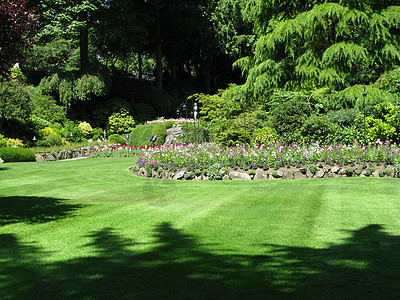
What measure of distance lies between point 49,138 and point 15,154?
4526 millimetres

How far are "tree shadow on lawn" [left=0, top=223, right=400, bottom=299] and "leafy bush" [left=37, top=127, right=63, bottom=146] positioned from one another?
703 inches

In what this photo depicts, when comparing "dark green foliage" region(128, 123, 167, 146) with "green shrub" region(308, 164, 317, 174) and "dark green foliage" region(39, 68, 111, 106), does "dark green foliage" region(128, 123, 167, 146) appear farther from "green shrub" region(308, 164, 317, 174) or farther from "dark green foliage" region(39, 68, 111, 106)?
"green shrub" region(308, 164, 317, 174)

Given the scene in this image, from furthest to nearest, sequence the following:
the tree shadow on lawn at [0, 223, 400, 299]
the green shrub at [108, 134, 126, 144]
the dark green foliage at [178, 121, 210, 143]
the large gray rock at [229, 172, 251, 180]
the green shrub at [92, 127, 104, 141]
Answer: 1. the green shrub at [92, 127, 104, 141]
2. the green shrub at [108, 134, 126, 144]
3. the dark green foliage at [178, 121, 210, 143]
4. the large gray rock at [229, 172, 251, 180]
5. the tree shadow on lawn at [0, 223, 400, 299]

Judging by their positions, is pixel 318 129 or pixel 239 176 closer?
pixel 239 176

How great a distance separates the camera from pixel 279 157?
11227 millimetres

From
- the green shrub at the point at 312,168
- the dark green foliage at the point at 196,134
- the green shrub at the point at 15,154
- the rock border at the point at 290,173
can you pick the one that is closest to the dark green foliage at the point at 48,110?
the green shrub at the point at 15,154

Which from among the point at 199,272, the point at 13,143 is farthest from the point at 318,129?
the point at 13,143

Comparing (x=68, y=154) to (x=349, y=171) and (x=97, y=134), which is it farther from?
(x=349, y=171)

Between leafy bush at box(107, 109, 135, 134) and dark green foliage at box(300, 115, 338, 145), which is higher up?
leafy bush at box(107, 109, 135, 134)

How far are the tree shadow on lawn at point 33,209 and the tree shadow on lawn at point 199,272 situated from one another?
4.81 feet

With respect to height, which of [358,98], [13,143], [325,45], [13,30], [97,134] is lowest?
[13,143]

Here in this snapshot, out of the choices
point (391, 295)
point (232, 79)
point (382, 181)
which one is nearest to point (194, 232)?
point (391, 295)

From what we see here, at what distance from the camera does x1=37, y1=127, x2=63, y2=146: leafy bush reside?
21.3 m

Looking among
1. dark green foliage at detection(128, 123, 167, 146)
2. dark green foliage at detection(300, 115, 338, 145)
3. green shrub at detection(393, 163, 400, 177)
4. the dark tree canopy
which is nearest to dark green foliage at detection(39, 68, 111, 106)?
dark green foliage at detection(128, 123, 167, 146)
